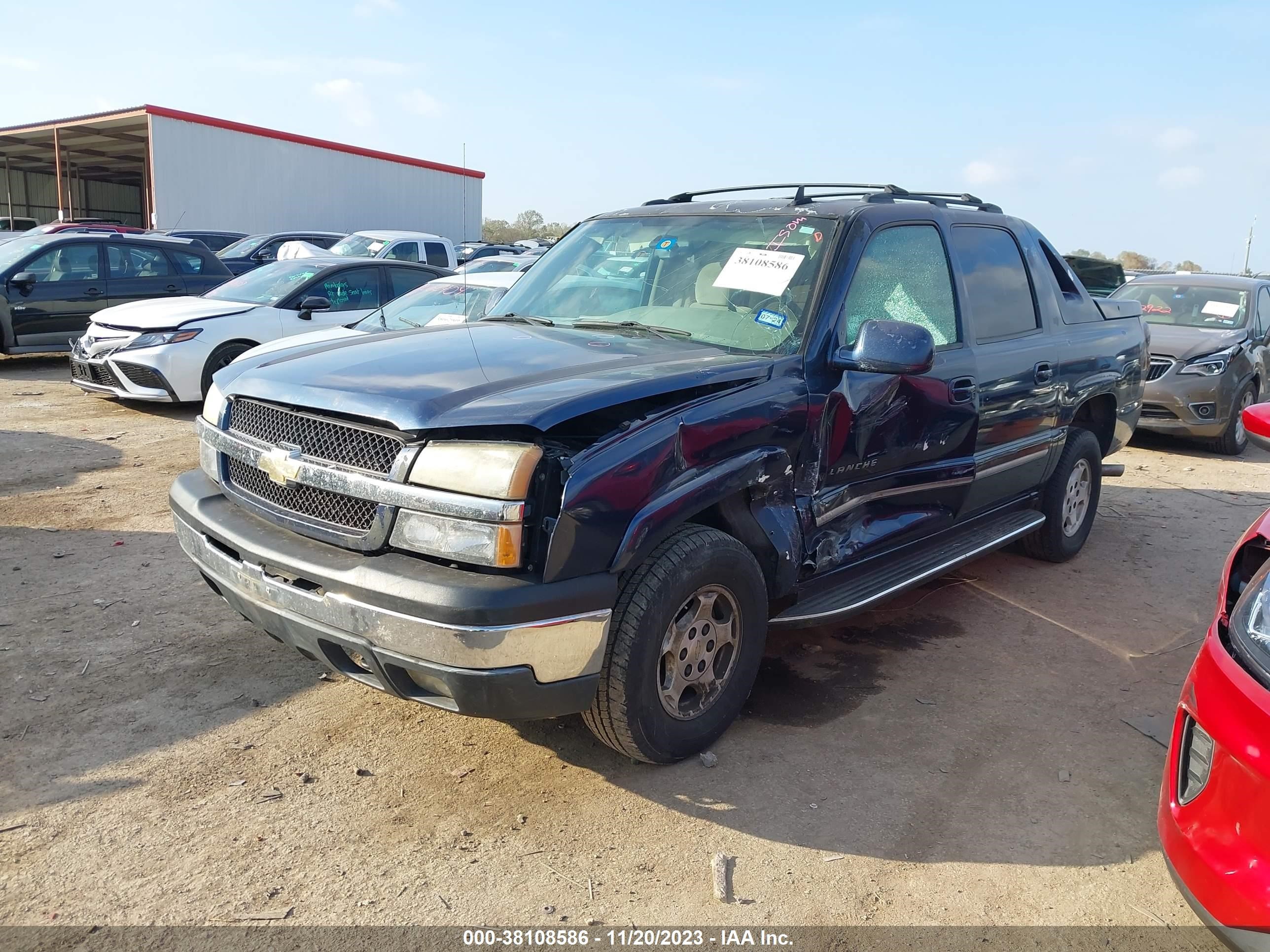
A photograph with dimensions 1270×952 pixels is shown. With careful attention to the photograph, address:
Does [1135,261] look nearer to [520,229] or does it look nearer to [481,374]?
[520,229]

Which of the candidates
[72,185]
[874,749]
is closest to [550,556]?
[874,749]

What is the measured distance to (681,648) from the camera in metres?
3.14

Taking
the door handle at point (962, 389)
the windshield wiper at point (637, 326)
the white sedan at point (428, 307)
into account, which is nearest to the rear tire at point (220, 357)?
the white sedan at point (428, 307)

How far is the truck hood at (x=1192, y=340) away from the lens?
9.47 meters

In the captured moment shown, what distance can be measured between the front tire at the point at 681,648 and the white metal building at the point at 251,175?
61.9 feet

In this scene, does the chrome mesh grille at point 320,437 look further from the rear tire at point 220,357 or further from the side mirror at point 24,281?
the side mirror at point 24,281

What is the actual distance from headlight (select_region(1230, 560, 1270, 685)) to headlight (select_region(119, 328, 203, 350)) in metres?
8.76

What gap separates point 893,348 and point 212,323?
760 cm

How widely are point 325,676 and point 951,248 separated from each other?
3.29 metres

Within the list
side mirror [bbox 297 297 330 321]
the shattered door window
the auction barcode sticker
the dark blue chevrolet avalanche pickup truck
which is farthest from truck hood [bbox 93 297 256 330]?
the shattered door window

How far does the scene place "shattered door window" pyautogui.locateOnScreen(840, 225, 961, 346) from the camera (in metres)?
3.78

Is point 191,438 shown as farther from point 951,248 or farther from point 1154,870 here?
point 1154,870

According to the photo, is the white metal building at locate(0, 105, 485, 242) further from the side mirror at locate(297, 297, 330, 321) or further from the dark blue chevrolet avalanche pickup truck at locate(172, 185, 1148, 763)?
the dark blue chevrolet avalanche pickup truck at locate(172, 185, 1148, 763)

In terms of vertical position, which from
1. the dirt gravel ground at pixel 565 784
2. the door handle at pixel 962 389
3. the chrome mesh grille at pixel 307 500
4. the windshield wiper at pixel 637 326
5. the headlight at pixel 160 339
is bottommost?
the dirt gravel ground at pixel 565 784
